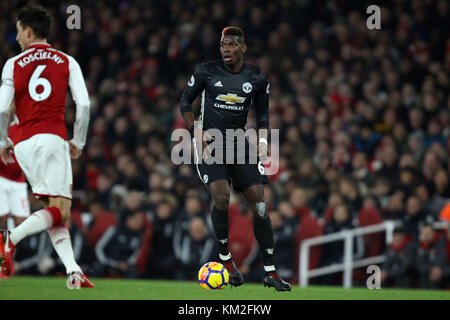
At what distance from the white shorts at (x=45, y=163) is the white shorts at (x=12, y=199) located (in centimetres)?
265

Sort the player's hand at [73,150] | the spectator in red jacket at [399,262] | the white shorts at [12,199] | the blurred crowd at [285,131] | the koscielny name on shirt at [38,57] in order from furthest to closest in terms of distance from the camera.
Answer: the blurred crowd at [285,131] → the spectator in red jacket at [399,262] → the white shorts at [12,199] → the player's hand at [73,150] → the koscielny name on shirt at [38,57]

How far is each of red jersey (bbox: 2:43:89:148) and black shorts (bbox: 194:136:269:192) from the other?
1.32m

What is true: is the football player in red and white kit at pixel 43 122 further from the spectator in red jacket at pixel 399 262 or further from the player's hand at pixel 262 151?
the spectator in red jacket at pixel 399 262

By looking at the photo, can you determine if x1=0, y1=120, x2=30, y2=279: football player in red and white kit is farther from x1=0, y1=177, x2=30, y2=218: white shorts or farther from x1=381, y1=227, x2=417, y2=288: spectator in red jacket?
x1=381, y1=227, x2=417, y2=288: spectator in red jacket

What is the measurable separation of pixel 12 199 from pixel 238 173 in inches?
126

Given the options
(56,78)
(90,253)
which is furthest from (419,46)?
(56,78)

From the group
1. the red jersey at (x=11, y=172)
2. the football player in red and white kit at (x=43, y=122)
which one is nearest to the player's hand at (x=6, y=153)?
the football player in red and white kit at (x=43, y=122)

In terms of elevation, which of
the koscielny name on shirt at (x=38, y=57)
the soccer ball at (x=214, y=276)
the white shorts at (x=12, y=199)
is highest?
the koscielny name on shirt at (x=38, y=57)

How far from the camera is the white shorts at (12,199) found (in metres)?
9.49

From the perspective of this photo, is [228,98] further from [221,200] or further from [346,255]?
[346,255]

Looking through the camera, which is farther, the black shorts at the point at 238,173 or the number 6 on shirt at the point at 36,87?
the black shorts at the point at 238,173

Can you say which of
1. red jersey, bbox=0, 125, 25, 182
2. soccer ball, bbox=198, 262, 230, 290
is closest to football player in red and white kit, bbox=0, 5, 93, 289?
soccer ball, bbox=198, 262, 230, 290

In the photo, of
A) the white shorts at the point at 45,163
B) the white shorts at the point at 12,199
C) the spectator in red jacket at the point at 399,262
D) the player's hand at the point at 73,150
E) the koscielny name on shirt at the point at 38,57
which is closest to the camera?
the white shorts at the point at 45,163
